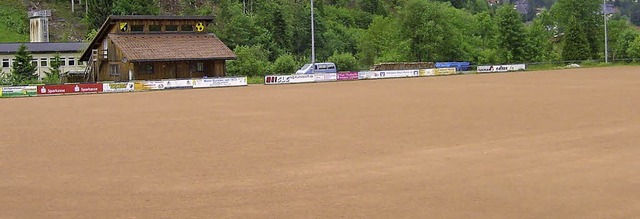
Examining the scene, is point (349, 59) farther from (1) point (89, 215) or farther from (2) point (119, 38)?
(1) point (89, 215)

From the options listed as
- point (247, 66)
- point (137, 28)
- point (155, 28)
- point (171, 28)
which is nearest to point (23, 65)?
point (137, 28)

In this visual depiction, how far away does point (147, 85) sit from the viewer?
49656mm

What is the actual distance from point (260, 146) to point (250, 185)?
5597mm

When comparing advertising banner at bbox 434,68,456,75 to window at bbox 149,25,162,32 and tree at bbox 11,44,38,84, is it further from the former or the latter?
tree at bbox 11,44,38,84

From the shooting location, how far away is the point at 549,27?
107m

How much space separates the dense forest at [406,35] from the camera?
76250 millimetres

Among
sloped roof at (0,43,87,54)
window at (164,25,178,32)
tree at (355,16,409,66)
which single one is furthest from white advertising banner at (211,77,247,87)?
tree at (355,16,409,66)

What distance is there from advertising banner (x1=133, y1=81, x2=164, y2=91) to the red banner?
2.49 m

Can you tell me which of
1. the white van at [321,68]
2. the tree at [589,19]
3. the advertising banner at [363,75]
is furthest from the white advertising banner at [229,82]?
the tree at [589,19]

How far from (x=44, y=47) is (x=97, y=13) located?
16.5 m

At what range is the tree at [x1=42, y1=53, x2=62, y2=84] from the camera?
187 feet

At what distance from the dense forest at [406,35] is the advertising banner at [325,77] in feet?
22.6

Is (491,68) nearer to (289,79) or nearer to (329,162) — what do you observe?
(289,79)

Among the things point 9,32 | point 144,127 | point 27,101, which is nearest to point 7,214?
point 144,127
